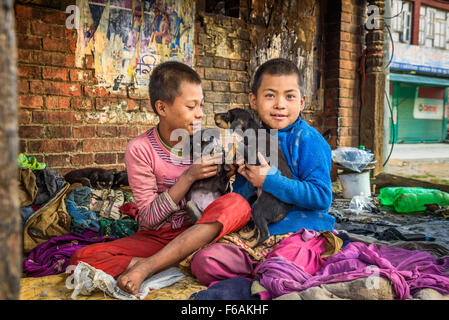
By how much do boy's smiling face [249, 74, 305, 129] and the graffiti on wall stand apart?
7.84 feet

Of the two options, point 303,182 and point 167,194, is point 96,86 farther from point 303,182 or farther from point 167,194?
point 303,182

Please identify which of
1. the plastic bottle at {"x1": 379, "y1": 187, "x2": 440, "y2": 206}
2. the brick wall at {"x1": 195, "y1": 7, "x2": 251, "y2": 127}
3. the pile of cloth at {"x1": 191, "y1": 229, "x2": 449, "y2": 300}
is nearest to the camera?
the pile of cloth at {"x1": 191, "y1": 229, "x2": 449, "y2": 300}

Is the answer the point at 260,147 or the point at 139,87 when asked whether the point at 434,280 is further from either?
the point at 139,87

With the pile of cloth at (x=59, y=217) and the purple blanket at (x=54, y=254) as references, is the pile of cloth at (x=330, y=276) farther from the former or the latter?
the pile of cloth at (x=59, y=217)

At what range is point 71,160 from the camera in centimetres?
386

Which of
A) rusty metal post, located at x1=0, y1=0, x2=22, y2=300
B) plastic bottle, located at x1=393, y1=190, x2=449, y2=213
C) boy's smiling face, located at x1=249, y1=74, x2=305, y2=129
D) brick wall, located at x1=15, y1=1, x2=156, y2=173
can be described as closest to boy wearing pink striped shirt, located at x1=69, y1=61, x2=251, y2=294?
boy's smiling face, located at x1=249, y1=74, x2=305, y2=129

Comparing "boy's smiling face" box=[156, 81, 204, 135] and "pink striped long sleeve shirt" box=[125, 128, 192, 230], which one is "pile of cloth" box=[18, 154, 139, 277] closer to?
"pink striped long sleeve shirt" box=[125, 128, 192, 230]

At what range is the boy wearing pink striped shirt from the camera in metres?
1.92

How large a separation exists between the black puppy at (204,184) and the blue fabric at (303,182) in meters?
0.30

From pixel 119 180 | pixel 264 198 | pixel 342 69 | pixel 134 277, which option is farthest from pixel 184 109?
pixel 342 69

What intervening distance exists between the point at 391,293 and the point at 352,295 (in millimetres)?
172

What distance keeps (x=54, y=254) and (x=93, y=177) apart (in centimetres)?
151

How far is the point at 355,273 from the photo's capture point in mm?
1640

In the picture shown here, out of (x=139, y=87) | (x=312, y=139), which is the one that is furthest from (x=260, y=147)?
(x=139, y=87)
